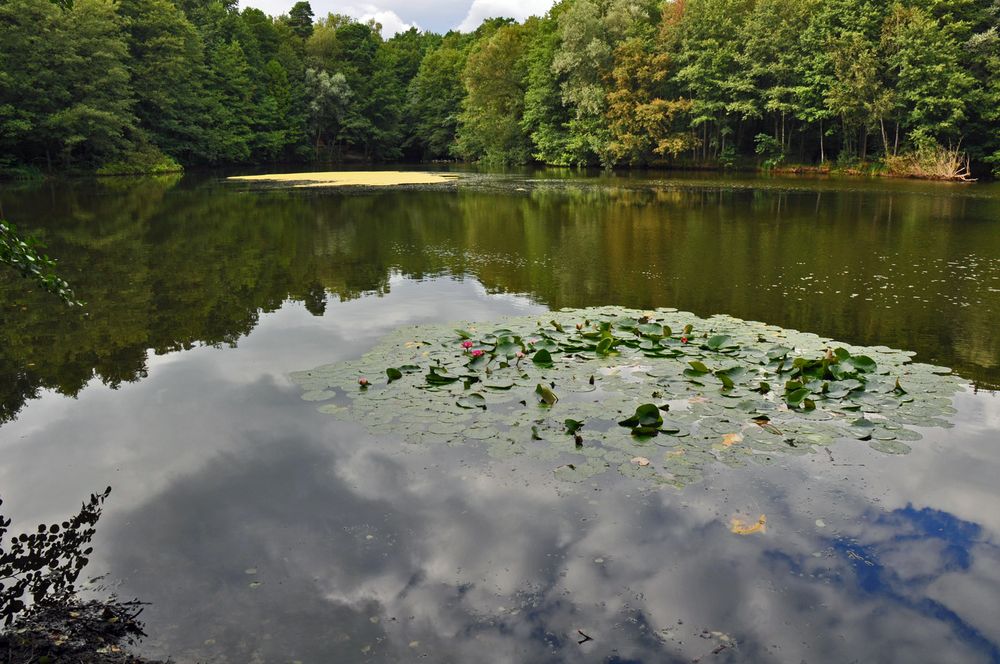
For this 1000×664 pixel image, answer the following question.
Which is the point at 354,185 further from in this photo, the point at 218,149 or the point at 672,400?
the point at 672,400

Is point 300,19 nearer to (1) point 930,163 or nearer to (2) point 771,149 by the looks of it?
(2) point 771,149

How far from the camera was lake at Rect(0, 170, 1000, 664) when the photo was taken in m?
2.71

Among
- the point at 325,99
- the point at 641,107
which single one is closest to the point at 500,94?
the point at 325,99

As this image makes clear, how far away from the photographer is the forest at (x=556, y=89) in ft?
100

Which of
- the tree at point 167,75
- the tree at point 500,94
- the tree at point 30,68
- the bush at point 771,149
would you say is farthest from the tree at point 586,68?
the tree at point 30,68

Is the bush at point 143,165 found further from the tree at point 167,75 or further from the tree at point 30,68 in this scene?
the tree at point 30,68

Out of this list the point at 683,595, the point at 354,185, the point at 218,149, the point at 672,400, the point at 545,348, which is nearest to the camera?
the point at 683,595

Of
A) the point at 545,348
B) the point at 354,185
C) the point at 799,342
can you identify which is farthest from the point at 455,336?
the point at 354,185

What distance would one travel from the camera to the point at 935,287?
8867 mm

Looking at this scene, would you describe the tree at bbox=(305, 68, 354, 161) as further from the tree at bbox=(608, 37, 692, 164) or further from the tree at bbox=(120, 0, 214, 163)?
the tree at bbox=(608, 37, 692, 164)

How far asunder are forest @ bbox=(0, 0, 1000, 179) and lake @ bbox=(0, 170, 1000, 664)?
88.6ft

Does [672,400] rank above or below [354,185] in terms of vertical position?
below

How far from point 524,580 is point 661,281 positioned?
22.5 ft

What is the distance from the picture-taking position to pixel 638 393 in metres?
5.01
